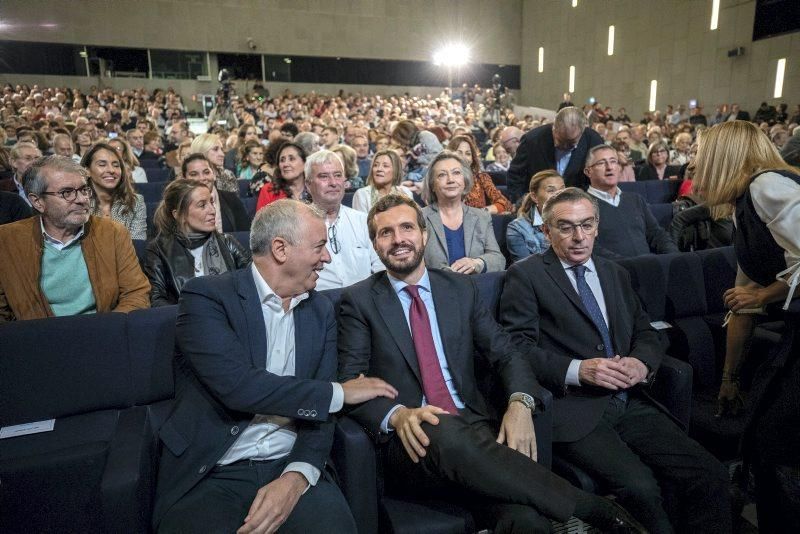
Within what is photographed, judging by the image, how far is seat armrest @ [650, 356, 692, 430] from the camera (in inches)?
77.1

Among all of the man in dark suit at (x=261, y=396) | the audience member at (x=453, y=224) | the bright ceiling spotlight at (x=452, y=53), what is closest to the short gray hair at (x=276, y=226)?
the man in dark suit at (x=261, y=396)

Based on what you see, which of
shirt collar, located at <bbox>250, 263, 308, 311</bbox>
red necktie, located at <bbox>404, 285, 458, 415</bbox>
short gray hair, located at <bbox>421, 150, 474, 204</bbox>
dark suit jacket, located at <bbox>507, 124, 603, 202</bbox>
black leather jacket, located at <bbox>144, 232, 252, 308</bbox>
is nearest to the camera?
shirt collar, located at <bbox>250, 263, 308, 311</bbox>

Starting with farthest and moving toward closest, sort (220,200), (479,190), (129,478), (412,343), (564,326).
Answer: (479,190), (220,200), (564,326), (412,343), (129,478)

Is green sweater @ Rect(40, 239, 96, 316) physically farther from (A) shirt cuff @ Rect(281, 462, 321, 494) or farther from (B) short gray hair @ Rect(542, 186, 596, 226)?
(B) short gray hair @ Rect(542, 186, 596, 226)

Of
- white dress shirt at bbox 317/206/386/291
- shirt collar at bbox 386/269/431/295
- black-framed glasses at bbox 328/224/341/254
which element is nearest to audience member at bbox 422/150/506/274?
white dress shirt at bbox 317/206/386/291

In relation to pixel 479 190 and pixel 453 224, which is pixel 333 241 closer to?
pixel 453 224

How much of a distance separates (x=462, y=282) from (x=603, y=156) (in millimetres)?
1677

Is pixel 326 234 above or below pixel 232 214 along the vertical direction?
above

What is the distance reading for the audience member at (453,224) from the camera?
2.96m

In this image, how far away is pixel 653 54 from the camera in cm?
1453

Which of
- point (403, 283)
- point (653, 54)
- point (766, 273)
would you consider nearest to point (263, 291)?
point (403, 283)

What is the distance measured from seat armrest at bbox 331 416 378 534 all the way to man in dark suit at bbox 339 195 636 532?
71mm

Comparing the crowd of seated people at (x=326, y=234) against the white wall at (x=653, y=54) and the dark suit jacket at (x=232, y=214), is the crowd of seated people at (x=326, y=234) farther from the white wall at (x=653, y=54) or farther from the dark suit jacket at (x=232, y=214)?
the white wall at (x=653, y=54)

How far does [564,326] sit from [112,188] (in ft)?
9.99
